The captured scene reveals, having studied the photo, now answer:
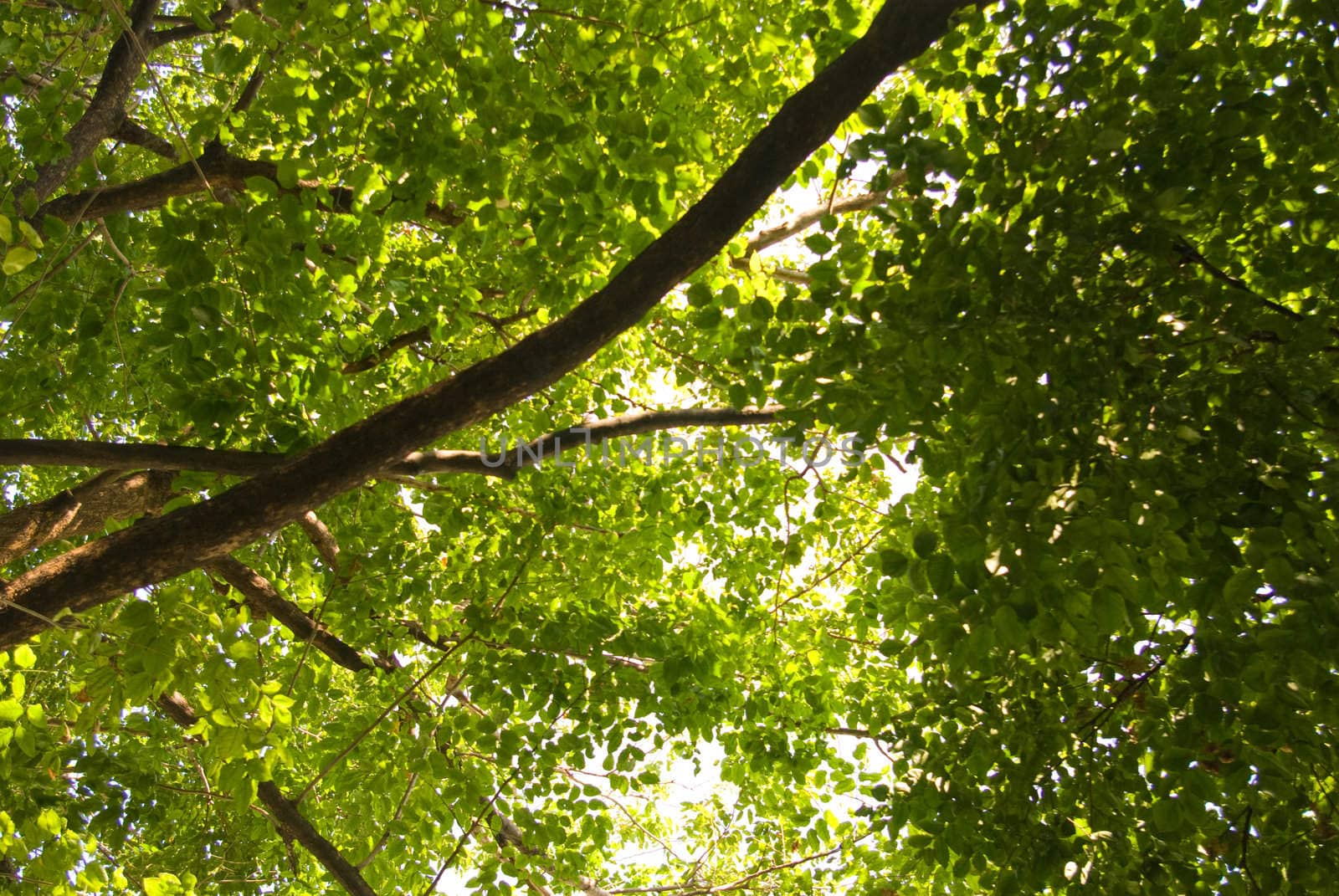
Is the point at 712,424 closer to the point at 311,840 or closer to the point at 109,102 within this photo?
the point at 311,840

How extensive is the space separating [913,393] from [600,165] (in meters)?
1.72

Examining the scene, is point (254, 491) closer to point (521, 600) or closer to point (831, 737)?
point (521, 600)

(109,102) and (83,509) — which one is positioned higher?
(109,102)

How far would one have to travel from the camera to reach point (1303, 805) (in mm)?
2051

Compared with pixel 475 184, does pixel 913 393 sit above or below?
below

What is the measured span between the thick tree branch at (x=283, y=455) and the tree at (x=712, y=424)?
0.02 metres

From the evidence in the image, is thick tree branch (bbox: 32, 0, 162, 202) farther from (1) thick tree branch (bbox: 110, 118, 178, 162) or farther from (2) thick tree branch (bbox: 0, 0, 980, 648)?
(2) thick tree branch (bbox: 0, 0, 980, 648)

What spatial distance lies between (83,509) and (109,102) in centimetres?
223

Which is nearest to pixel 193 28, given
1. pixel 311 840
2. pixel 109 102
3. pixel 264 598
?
pixel 109 102

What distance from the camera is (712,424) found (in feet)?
11.6

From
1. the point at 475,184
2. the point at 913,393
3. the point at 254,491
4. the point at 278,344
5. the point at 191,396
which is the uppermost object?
the point at 475,184

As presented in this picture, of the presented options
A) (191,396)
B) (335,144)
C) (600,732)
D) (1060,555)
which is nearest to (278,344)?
(191,396)
